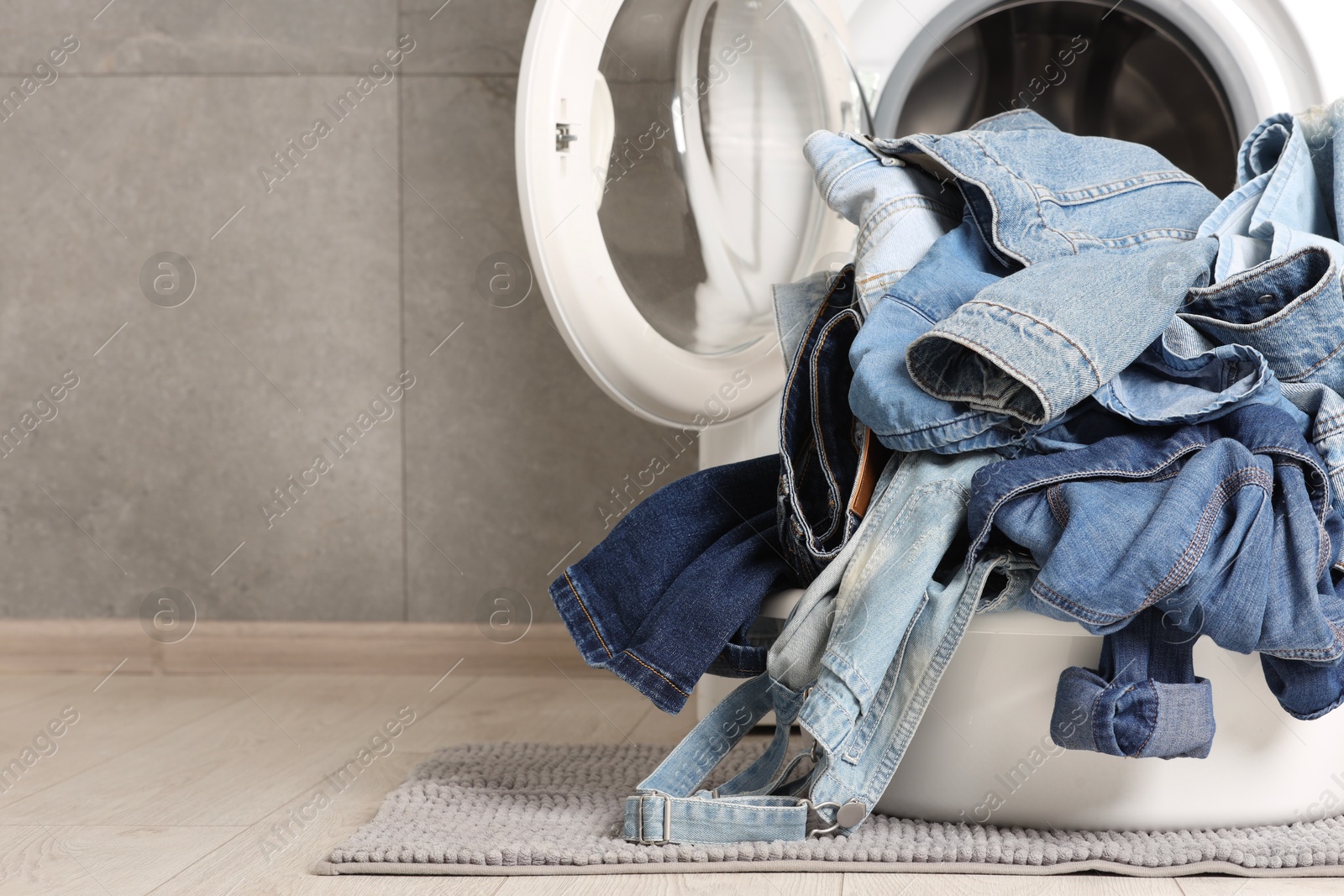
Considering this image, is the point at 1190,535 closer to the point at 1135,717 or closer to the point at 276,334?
the point at 1135,717

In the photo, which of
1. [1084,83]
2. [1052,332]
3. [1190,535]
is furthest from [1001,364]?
[1084,83]

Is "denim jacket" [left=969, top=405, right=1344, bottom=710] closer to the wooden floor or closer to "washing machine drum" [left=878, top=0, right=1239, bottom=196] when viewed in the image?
the wooden floor

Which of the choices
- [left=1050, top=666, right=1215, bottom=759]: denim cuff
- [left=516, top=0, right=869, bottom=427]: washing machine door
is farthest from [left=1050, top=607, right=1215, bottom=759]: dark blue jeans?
[left=516, top=0, right=869, bottom=427]: washing machine door

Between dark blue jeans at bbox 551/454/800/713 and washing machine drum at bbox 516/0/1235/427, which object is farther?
washing machine drum at bbox 516/0/1235/427

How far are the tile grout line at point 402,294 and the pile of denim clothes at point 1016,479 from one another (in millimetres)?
869

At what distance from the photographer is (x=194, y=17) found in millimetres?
1728

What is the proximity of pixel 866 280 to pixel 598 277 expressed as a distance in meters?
0.25

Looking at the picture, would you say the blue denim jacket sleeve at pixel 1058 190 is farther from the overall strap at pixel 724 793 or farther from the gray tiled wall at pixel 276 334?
the gray tiled wall at pixel 276 334

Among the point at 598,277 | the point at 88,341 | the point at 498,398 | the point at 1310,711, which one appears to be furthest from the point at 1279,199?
the point at 88,341

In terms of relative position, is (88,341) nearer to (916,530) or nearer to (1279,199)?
(916,530)

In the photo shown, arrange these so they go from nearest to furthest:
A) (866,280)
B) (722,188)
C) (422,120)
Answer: (866,280) < (722,188) < (422,120)

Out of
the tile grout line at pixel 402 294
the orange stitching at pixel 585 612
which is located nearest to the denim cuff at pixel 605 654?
the orange stitching at pixel 585 612

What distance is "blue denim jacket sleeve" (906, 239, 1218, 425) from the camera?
79 centimetres

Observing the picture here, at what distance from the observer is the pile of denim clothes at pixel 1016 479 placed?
78 cm
